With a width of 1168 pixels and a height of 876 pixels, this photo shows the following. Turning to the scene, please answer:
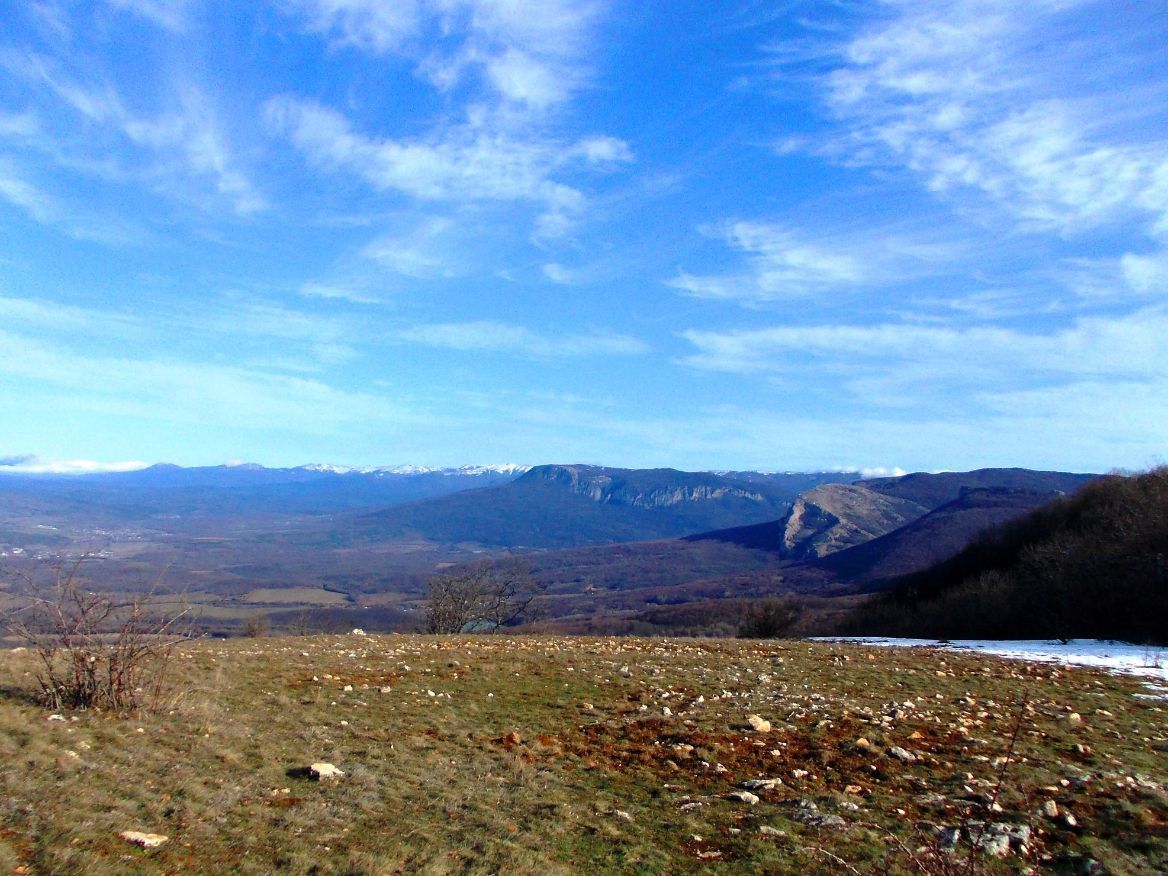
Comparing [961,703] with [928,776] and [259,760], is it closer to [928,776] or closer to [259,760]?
[928,776]

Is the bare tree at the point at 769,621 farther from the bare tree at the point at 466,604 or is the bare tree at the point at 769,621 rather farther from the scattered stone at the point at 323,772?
the scattered stone at the point at 323,772

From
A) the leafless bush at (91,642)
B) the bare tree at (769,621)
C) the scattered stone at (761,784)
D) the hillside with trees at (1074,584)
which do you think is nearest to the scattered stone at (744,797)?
the scattered stone at (761,784)

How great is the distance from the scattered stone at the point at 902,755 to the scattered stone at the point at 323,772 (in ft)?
24.5

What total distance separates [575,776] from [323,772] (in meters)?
3.13

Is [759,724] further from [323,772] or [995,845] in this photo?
[323,772]

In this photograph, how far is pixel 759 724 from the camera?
451 inches

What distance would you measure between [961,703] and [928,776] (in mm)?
5381

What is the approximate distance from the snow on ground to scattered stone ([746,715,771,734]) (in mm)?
10185

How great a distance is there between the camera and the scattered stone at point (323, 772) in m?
8.48

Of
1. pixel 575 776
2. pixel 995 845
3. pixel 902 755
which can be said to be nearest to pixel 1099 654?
pixel 902 755

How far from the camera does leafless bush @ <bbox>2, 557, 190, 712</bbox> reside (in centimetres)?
1016

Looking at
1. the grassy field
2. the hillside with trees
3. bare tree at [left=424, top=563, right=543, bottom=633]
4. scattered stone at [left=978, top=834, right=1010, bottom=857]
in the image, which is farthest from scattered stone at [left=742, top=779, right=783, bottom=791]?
bare tree at [left=424, top=563, right=543, bottom=633]

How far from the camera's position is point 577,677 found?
52.7 feet

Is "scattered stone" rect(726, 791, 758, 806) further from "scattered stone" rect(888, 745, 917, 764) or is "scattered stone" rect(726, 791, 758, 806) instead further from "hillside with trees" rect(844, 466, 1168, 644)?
"hillside with trees" rect(844, 466, 1168, 644)
